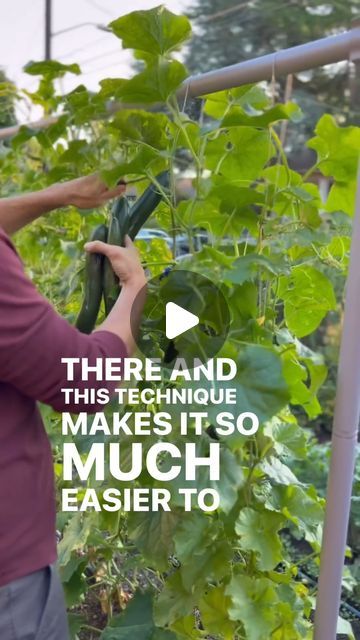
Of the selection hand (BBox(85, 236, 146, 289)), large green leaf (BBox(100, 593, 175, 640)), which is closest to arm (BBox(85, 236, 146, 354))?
hand (BBox(85, 236, 146, 289))

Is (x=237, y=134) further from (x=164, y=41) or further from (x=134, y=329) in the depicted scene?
(x=134, y=329)

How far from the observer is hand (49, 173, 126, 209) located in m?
0.94

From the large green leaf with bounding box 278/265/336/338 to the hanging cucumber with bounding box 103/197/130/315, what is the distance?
0.71 ft

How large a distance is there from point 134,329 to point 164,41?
0.33 metres

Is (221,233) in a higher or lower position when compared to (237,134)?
lower

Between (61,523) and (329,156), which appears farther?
(61,523)

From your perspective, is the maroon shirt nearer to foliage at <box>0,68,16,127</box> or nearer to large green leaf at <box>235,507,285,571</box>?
large green leaf at <box>235,507,285,571</box>

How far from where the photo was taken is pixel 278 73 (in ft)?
2.80

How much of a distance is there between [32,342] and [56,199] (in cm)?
37

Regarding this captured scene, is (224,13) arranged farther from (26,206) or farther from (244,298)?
(244,298)

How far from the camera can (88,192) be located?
37.7 inches

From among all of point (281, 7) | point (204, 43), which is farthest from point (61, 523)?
point (204, 43)

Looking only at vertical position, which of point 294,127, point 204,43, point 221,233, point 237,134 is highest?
point 204,43

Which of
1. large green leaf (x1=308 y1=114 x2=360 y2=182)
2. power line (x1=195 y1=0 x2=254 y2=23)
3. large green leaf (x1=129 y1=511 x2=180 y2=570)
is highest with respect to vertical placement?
power line (x1=195 y1=0 x2=254 y2=23)
